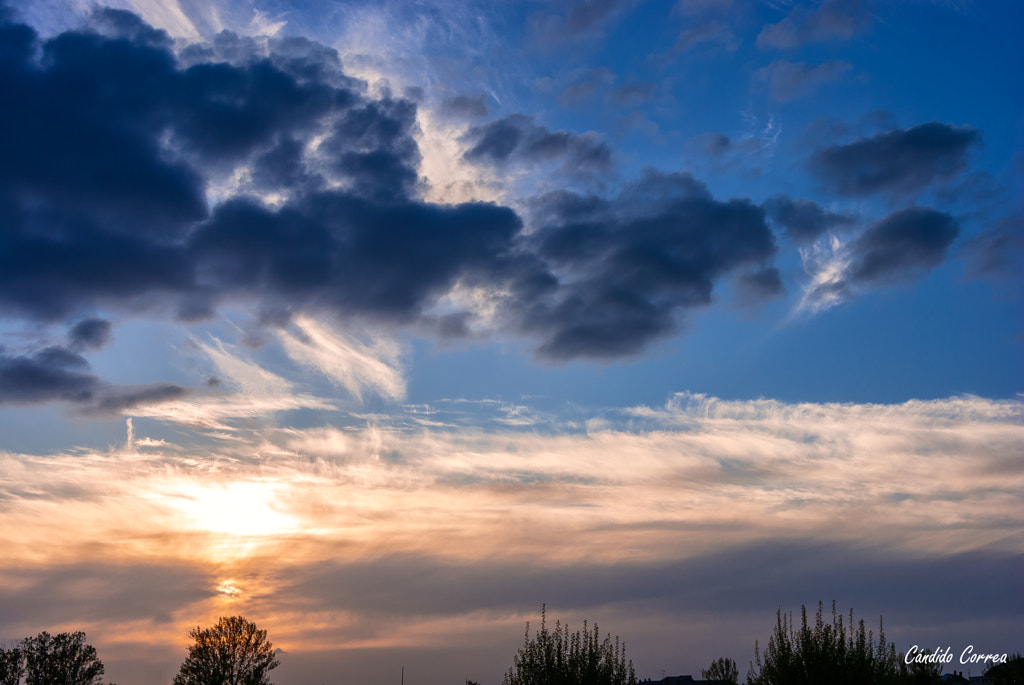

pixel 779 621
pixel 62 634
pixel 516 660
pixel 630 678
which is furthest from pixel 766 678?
pixel 62 634

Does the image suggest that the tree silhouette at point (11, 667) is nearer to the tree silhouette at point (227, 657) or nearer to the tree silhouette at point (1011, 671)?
the tree silhouette at point (227, 657)

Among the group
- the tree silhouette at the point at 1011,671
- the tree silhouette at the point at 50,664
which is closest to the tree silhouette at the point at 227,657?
the tree silhouette at the point at 50,664

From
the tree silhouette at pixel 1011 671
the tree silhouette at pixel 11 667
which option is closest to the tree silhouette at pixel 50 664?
the tree silhouette at pixel 11 667

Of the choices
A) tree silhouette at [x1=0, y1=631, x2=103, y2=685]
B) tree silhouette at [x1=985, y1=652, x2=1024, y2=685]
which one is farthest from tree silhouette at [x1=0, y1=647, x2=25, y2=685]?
tree silhouette at [x1=985, y1=652, x2=1024, y2=685]

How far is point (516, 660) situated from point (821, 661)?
63.0 feet

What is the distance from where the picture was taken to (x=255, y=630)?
376ft

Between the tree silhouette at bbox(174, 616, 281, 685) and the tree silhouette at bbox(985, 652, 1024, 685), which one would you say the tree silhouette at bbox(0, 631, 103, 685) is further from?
the tree silhouette at bbox(985, 652, 1024, 685)

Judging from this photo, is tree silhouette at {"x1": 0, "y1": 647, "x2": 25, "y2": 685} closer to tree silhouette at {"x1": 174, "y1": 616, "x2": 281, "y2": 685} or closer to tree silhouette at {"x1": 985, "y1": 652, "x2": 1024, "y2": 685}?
tree silhouette at {"x1": 174, "y1": 616, "x2": 281, "y2": 685}

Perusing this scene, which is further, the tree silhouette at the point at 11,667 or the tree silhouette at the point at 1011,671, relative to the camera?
the tree silhouette at the point at 11,667

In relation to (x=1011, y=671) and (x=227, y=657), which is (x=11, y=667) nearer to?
(x=227, y=657)

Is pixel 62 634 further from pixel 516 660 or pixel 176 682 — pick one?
pixel 516 660

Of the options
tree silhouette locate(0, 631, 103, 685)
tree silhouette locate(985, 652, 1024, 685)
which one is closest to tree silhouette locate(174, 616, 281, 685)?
tree silhouette locate(0, 631, 103, 685)

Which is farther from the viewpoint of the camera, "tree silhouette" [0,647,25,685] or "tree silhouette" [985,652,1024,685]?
"tree silhouette" [0,647,25,685]

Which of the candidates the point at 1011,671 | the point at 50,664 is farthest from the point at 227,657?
the point at 1011,671
